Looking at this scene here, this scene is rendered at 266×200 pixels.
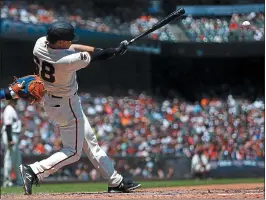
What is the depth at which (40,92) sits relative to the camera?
736 cm

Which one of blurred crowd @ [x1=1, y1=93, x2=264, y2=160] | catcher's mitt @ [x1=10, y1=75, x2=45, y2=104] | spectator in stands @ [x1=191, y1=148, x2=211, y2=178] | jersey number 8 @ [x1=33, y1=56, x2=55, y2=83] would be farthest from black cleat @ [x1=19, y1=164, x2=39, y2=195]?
spectator in stands @ [x1=191, y1=148, x2=211, y2=178]

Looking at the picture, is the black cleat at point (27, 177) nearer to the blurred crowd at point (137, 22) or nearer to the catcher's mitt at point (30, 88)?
the catcher's mitt at point (30, 88)

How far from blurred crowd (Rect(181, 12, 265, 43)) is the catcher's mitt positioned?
1560cm

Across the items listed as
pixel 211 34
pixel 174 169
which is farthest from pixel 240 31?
pixel 174 169

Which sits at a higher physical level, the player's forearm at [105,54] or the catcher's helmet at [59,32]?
the catcher's helmet at [59,32]

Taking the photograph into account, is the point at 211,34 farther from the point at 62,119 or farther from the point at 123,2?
the point at 62,119

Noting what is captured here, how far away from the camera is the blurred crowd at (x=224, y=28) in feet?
74.3

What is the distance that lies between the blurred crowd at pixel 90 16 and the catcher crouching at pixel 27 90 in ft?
38.3

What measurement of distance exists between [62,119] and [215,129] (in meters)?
12.9

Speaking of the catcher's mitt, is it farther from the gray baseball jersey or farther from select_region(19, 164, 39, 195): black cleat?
select_region(19, 164, 39, 195): black cleat

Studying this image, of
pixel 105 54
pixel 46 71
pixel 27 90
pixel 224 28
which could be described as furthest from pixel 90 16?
pixel 46 71

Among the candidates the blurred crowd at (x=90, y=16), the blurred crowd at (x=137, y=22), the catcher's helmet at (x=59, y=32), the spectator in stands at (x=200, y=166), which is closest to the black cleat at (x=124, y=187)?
the catcher's helmet at (x=59, y=32)

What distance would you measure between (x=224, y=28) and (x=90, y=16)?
4.48 m

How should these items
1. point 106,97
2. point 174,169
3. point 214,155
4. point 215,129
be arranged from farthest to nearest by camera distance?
1. point 106,97
2. point 215,129
3. point 214,155
4. point 174,169
